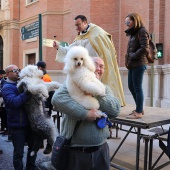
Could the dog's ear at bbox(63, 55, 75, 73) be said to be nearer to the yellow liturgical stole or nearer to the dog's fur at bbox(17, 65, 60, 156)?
the dog's fur at bbox(17, 65, 60, 156)

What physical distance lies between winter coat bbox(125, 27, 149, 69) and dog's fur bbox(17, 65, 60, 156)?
4.30 ft

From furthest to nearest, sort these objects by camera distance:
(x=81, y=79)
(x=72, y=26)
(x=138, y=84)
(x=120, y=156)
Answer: (x=72, y=26), (x=120, y=156), (x=138, y=84), (x=81, y=79)

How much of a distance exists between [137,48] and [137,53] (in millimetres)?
178

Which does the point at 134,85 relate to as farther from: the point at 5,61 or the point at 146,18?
the point at 5,61

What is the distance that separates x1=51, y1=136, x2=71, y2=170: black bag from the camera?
2490 mm

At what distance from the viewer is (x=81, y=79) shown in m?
2.39

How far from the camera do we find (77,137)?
2.51m

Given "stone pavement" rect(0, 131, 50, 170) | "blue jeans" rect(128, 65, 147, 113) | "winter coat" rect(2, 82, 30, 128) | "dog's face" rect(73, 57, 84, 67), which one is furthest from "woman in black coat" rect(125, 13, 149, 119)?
"stone pavement" rect(0, 131, 50, 170)

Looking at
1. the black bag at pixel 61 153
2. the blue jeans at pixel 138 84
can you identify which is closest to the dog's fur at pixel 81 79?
the black bag at pixel 61 153

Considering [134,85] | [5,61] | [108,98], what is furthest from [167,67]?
[5,61]

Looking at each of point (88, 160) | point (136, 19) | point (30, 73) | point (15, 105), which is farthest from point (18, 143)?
point (136, 19)

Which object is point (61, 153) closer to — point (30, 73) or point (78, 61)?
point (78, 61)

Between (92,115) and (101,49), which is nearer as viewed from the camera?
(92,115)

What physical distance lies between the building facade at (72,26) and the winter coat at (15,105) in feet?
12.0
